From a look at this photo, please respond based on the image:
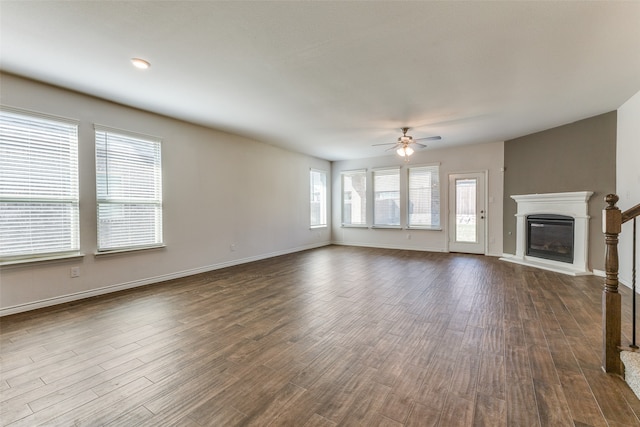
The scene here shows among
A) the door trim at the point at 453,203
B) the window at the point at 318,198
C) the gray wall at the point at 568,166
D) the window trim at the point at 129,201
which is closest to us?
the window trim at the point at 129,201

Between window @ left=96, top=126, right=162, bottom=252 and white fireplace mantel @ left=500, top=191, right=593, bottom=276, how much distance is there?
7.13m

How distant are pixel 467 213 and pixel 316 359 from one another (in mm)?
6140

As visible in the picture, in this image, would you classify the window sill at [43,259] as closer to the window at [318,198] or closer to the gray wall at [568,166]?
the window at [318,198]

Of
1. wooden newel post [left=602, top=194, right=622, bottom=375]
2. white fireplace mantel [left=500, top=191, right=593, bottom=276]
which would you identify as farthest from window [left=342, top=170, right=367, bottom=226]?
wooden newel post [left=602, top=194, right=622, bottom=375]

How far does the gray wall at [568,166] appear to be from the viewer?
468 centimetres

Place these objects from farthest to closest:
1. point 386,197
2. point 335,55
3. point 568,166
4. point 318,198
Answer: point 318,198 → point 386,197 → point 568,166 → point 335,55

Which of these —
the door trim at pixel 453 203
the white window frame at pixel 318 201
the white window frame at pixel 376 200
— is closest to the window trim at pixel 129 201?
the white window frame at pixel 318 201

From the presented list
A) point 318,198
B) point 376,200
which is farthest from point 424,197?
point 318,198

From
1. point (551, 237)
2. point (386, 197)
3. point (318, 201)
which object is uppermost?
point (386, 197)

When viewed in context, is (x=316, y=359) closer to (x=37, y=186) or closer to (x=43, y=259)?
(x=43, y=259)

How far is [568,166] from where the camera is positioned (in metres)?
5.25

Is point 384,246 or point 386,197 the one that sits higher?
point 386,197

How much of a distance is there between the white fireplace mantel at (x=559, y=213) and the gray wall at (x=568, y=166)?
0.38 ft

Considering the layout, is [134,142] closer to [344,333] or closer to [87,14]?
[87,14]
